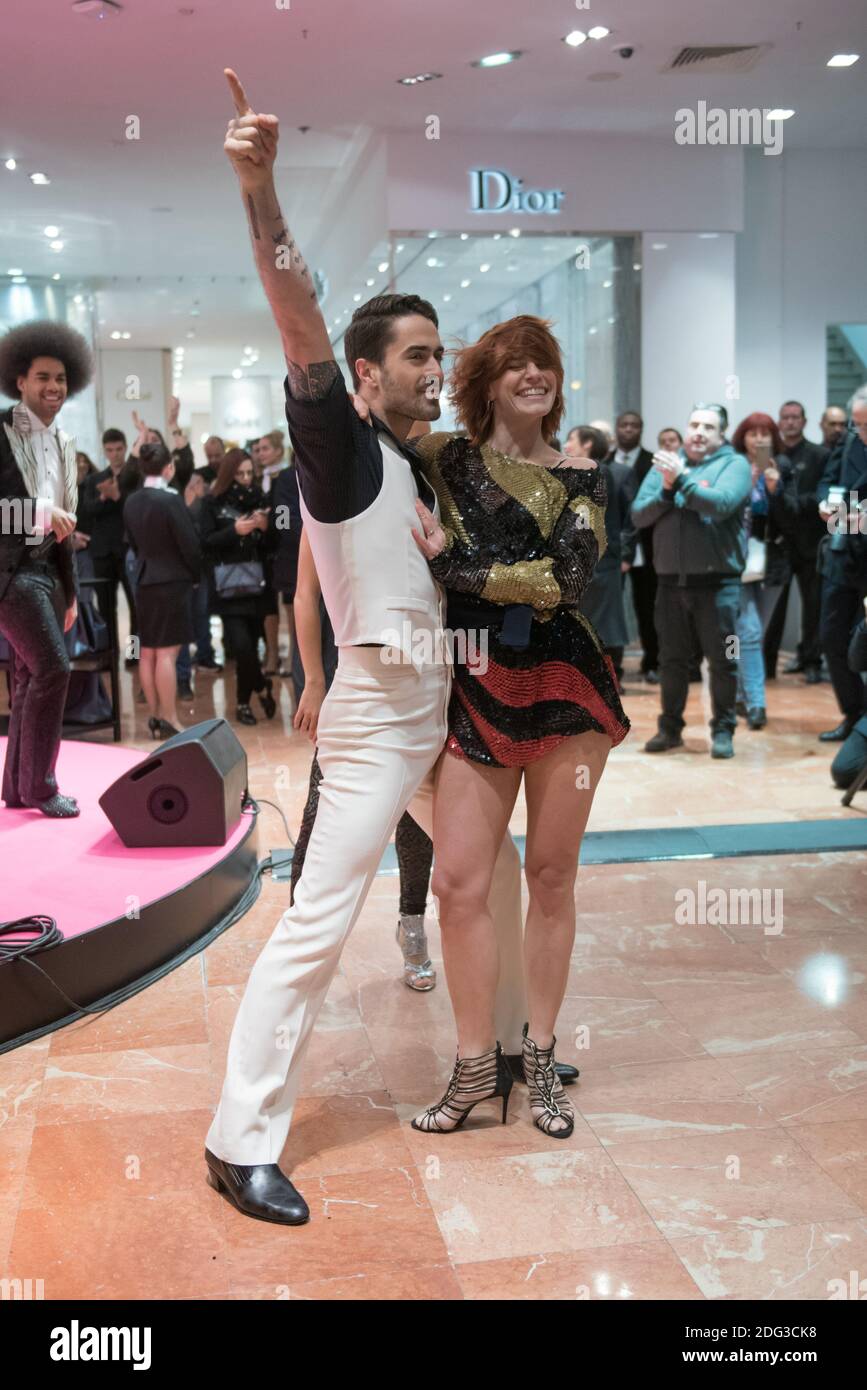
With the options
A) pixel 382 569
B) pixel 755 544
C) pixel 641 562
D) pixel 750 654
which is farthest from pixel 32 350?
pixel 641 562

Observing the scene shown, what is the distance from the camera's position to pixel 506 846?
2.65m

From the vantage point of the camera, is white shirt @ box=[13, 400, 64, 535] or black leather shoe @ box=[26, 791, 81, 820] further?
black leather shoe @ box=[26, 791, 81, 820]

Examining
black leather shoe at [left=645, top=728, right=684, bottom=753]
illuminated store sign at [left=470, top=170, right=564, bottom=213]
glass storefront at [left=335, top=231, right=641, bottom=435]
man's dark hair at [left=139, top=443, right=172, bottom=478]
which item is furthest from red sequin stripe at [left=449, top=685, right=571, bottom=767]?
illuminated store sign at [left=470, top=170, right=564, bottom=213]

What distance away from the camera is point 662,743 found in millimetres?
6238

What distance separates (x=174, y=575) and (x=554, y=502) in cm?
427

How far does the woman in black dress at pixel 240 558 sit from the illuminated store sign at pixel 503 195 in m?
2.77

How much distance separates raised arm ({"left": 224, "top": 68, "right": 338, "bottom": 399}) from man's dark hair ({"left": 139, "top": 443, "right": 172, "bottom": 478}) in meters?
4.39

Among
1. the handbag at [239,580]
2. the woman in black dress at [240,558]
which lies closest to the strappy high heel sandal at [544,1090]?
the woman in black dress at [240,558]

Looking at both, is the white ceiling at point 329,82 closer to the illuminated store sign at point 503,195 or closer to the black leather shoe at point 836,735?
the illuminated store sign at point 503,195

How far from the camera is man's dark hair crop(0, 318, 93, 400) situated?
439 centimetres

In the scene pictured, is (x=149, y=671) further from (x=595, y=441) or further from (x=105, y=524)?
(x=595, y=441)

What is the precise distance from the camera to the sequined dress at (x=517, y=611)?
242cm

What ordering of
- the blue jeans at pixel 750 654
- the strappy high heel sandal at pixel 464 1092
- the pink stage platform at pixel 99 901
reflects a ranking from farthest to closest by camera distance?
the blue jeans at pixel 750 654 → the pink stage platform at pixel 99 901 → the strappy high heel sandal at pixel 464 1092

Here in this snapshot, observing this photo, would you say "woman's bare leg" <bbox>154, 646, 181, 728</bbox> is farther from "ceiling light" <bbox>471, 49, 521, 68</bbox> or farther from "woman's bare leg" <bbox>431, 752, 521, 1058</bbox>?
"woman's bare leg" <bbox>431, 752, 521, 1058</bbox>
